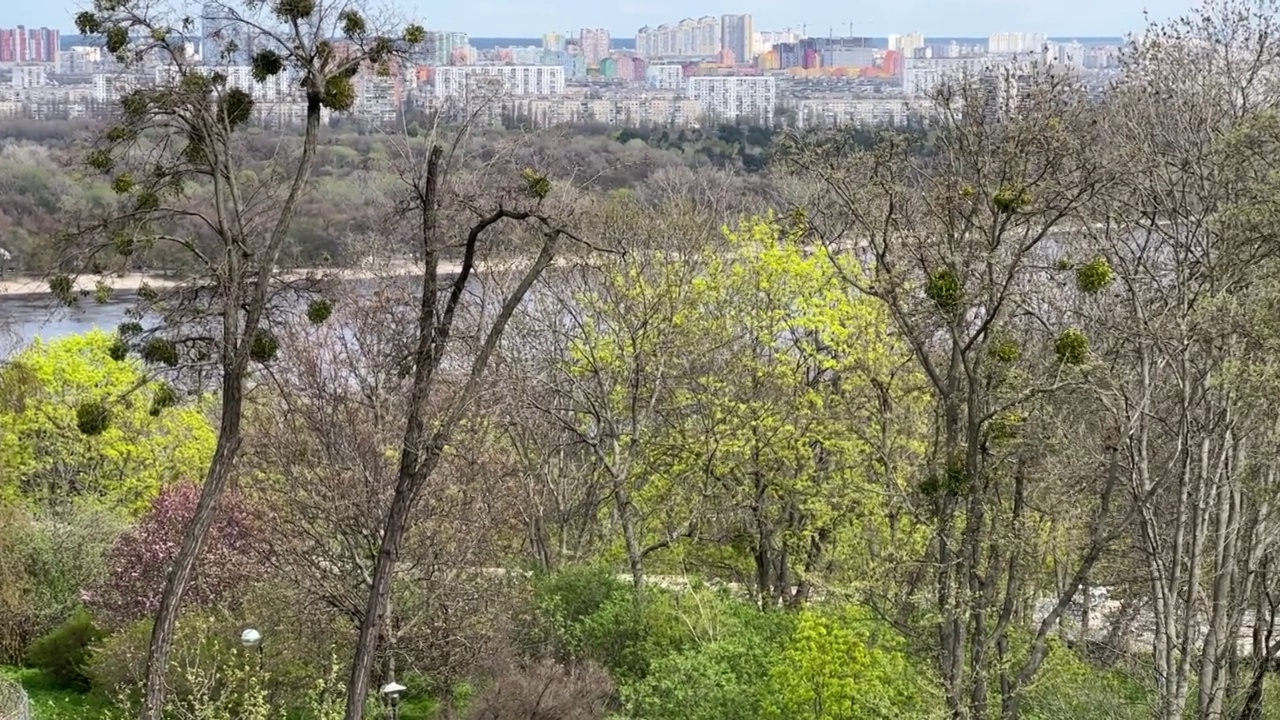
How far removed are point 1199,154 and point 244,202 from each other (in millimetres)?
6445

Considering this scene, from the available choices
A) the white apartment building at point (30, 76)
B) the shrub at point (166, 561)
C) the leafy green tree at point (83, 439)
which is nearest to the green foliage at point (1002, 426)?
the shrub at point (166, 561)

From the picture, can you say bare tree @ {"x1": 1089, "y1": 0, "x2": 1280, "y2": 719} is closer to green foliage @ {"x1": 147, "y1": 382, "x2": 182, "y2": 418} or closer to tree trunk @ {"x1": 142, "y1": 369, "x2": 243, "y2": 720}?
tree trunk @ {"x1": 142, "y1": 369, "x2": 243, "y2": 720}

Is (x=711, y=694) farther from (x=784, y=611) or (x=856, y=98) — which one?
(x=856, y=98)

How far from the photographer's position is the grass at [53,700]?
15.9 m

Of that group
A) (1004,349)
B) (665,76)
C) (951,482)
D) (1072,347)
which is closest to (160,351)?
(951,482)

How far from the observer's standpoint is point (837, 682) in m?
10.8

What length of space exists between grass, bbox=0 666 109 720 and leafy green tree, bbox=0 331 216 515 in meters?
4.58

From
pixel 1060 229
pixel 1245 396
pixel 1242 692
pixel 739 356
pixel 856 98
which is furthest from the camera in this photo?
pixel 856 98

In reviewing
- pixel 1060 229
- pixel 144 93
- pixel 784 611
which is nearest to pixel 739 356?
pixel 784 611

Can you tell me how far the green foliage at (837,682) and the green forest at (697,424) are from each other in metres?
0.04

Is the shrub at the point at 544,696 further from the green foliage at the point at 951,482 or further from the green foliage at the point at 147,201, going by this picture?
the green foliage at the point at 147,201

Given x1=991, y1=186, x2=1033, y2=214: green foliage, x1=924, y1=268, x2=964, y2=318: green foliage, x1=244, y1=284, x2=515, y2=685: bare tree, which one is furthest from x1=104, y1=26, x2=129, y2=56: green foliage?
x1=991, y1=186, x2=1033, y2=214: green foliage

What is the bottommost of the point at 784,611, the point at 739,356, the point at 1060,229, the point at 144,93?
the point at 784,611

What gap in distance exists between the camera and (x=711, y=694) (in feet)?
38.7
